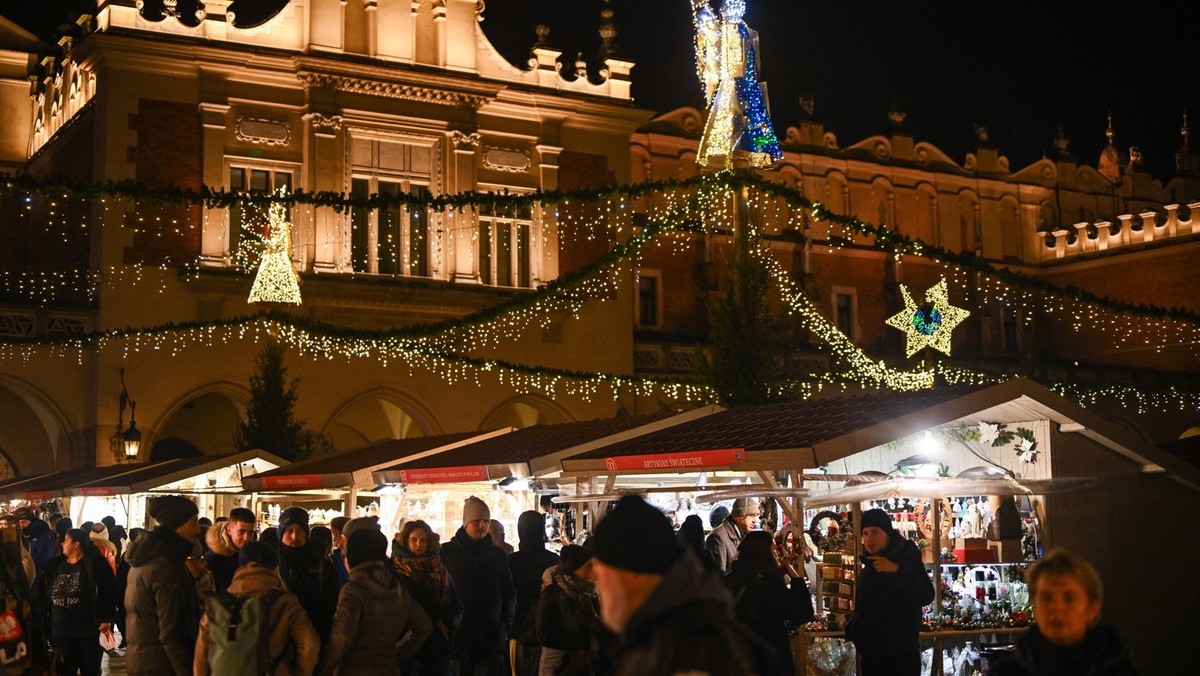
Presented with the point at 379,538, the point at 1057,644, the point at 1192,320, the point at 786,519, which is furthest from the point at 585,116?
the point at 1057,644

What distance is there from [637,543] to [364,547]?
357 centimetres

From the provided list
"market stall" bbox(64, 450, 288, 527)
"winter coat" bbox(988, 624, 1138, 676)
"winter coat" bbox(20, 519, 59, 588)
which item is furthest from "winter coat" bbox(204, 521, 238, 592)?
"market stall" bbox(64, 450, 288, 527)

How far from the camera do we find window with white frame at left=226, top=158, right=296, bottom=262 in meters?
25.3

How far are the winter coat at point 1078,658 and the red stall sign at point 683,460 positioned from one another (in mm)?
5699

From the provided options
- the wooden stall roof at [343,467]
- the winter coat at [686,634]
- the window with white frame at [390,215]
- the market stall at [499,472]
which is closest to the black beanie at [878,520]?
the winter coat at [686,634]

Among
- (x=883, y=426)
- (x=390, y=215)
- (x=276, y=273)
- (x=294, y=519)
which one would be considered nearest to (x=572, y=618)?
(x=294, y=519)

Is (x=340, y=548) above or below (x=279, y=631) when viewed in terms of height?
above

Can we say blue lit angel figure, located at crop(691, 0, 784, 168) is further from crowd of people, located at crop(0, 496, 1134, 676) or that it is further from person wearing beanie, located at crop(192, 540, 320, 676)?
person wearing beanie, located at crop(192, 540, 320, 676)

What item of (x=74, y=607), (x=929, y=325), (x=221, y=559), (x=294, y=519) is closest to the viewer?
(x=294, y=519)

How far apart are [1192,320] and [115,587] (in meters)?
14.8

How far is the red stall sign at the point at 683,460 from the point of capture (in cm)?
1066

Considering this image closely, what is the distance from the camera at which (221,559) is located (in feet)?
29.2

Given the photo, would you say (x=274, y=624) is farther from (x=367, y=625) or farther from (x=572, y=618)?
(x=572, y=618)

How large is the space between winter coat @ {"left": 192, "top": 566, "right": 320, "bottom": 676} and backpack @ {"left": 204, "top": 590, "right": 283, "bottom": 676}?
4 centimetres
